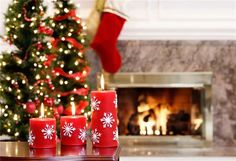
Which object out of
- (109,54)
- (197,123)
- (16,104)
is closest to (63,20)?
(109,54)

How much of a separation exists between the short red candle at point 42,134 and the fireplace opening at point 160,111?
2.16 metres

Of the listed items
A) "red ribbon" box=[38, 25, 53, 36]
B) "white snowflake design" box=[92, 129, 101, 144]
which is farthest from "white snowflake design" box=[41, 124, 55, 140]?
"red ribbon" box=[38, 25, 53, 36]

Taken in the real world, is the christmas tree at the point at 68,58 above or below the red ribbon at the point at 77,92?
above

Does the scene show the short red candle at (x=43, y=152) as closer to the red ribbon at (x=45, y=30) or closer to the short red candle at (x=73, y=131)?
the short red candle at (x=73, y=131)

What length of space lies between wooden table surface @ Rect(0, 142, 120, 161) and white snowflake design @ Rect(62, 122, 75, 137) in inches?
1.6

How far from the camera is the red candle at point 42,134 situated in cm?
139

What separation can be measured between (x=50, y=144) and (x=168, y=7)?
224 cm

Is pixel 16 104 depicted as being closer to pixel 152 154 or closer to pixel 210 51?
pixel 152 154

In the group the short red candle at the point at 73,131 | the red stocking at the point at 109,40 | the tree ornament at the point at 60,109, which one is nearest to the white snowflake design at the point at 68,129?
the short red candle at the point at 73,131

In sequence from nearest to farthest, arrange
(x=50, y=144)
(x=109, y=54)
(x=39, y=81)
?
1. (x=50, y=144)
2. (x=39, y=81)
3. (x=109, y=54)

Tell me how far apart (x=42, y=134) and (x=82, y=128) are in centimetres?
12

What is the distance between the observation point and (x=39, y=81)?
2.82 metres

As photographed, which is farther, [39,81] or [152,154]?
[152,154]

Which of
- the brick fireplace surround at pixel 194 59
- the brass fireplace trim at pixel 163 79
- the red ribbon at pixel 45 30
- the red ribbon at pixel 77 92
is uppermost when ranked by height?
the red ribbon at pixel 45 30
